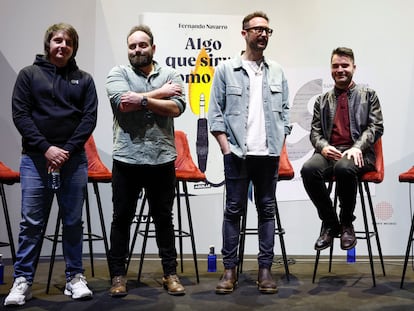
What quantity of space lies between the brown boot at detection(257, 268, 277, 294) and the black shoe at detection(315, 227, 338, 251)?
0.43 meters

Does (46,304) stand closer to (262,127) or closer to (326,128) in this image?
(262,127)

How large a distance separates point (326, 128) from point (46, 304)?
2.31 meters

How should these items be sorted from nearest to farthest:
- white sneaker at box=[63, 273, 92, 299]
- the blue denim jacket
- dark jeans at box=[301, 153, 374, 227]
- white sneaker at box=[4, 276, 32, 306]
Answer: white sneaker at box=[4, 276, 32, 306]
white sneaker at box=[63, 273, 92, 299]
the blue denim jacket
dark jeans at box=[301, 153, 374, 227]

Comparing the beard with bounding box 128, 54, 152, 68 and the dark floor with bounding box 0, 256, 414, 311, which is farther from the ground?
the beard with bounding box 128, 54, 152, 68

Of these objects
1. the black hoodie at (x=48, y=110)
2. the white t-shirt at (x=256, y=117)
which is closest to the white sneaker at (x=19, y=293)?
the black hoodie at (x=48, y=110)

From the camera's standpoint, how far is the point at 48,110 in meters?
3.31

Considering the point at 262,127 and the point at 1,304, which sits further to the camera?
the point at 262,127

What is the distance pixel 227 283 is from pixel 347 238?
0.91 metres

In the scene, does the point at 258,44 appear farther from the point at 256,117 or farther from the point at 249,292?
the point at 249,292

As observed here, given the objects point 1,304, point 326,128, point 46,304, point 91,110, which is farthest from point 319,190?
point 1,304

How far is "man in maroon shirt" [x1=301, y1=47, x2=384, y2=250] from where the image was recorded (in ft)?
12.2

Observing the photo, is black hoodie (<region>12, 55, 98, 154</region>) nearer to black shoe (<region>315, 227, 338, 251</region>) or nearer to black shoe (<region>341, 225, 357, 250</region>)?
black shoe (<region>315, 227, 338, 251</region>)

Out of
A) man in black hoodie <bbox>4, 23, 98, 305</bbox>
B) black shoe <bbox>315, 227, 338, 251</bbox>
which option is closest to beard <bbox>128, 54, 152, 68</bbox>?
man in black hoodie <bbox>4, 23, 98, 305</bbox>

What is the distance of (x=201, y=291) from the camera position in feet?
12.0
